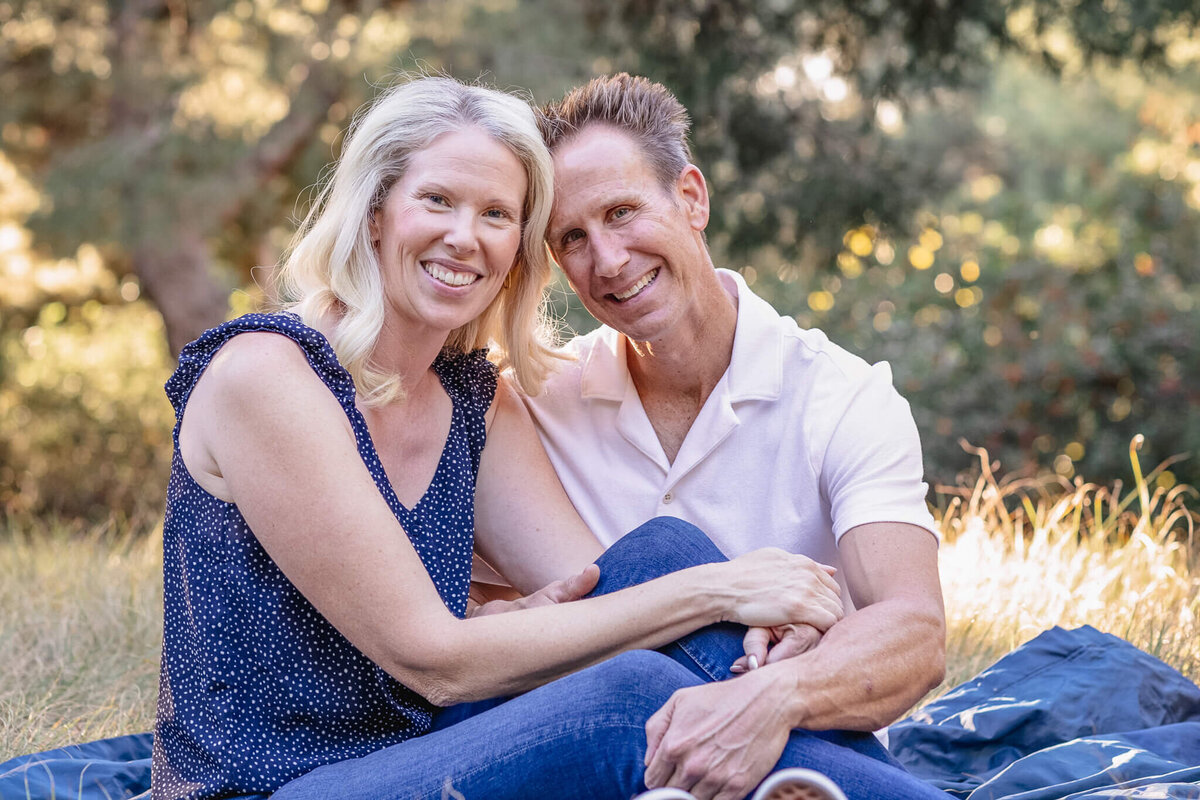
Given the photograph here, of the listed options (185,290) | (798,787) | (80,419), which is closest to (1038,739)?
(798,787)

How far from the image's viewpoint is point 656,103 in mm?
2812

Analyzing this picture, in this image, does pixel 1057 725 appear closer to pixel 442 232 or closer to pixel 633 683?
pixel 633 683

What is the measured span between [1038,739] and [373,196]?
6.65 feet

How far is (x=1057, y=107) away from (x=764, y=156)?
1352cm

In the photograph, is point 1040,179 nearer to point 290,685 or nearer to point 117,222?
point 117,222

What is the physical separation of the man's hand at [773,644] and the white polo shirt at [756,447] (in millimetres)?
296

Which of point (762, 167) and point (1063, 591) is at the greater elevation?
point (762, 167)

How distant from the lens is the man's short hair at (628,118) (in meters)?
2.75

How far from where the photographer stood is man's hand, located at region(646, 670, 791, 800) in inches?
Answer: 74.7

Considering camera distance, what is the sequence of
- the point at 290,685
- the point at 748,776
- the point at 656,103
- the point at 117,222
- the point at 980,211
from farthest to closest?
the point at 980,211, the point at 117,222, the point at 656,103, the point at 290,685, the point at 748,776

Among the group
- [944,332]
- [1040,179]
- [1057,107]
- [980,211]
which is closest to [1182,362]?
[944,332]

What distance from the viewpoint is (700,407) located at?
2.83 metres

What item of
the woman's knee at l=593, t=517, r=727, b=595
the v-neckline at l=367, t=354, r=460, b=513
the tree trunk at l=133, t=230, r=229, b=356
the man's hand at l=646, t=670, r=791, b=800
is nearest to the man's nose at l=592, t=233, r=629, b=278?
the v-neckline at l=367, t=354, r=460, b=513

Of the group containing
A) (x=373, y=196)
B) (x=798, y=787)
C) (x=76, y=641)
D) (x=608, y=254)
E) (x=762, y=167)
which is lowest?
(x=76, y=641)
